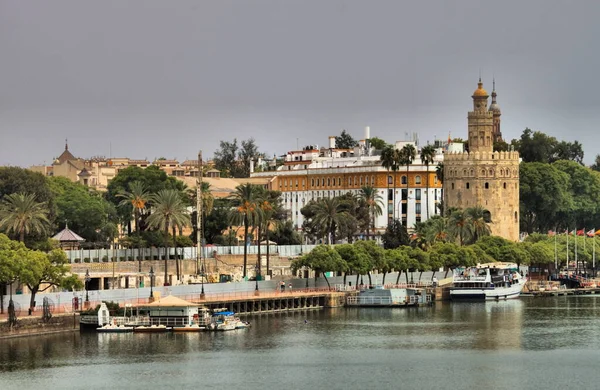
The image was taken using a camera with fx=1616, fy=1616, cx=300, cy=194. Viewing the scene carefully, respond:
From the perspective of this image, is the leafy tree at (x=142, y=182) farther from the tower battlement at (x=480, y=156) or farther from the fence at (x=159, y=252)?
the tower battlement at (x=480, y=156)

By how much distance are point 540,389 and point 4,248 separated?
37.5 metres

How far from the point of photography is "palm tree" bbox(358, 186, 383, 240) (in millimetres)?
175875

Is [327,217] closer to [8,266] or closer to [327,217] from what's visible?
[327,217]

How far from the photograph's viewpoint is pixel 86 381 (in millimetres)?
84375

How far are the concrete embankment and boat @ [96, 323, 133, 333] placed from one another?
164 cm

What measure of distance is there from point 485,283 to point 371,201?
33.9 meters

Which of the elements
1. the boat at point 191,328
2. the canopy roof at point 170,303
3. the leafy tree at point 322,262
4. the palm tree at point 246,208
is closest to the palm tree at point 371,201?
the leafy tree at point 322,262

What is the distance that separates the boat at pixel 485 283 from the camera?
5674 inches

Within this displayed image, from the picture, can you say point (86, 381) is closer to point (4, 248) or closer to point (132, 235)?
point (4, 248)

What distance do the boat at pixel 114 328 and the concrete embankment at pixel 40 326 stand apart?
64.5 inches

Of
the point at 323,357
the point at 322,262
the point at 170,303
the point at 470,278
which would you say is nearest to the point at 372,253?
the point at 322,262

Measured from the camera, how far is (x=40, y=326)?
98875mm

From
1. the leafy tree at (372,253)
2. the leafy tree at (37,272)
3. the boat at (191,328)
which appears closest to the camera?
the leafy tree at (37,272)

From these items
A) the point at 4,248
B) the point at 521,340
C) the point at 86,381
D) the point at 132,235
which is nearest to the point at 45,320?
the point at 4,248
